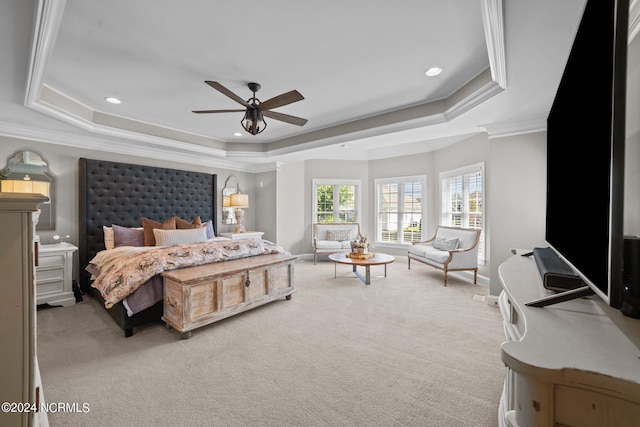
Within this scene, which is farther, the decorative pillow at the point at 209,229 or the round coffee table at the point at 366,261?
the decorative pillow at the point at 209,229

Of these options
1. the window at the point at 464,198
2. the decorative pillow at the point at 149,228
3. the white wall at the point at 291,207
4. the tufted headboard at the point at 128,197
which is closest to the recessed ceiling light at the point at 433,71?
the window at the point at 464,198

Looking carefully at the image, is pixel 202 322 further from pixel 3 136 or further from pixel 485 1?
pixel 3 136

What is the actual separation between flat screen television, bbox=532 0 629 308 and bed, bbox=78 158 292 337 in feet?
10.5

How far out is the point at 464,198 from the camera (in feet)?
16.6

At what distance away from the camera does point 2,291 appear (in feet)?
3.18

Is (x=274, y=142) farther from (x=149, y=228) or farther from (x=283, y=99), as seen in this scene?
(x=283, y=99)

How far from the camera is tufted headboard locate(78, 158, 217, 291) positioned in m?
3.95

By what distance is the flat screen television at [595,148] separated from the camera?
70 centimetres

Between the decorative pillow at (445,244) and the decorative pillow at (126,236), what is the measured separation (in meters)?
5.10

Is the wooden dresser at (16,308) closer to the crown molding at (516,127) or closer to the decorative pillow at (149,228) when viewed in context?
the decorative pillow at (149,228)

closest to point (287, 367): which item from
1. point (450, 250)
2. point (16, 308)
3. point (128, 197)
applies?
point (16, 308)

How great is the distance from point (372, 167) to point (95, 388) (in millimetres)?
6205

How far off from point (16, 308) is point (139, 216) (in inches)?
157

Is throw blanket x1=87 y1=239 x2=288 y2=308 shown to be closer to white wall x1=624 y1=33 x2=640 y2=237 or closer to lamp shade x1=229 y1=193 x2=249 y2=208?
lamp shade x1=229 y1=193 x2=249 y2=208
